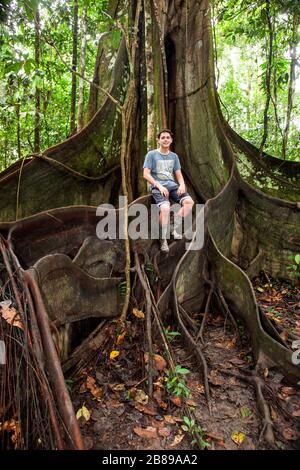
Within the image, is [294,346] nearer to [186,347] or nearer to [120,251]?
[186,347]

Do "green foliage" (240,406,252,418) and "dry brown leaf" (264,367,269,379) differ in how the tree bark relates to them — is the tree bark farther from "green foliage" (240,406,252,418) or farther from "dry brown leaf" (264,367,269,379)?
"green foliage" (240,406,252,418)

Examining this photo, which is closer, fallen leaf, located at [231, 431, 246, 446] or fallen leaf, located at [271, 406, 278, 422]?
fallen leaf, located at [231, 431, 246, 446]

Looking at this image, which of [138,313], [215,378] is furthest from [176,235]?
[215,378]

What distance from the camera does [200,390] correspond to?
2.66m

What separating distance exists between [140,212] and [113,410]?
1905 millimetres

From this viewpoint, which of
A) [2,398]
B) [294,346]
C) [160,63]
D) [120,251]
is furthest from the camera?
[160,63]

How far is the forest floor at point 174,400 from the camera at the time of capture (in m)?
2.23

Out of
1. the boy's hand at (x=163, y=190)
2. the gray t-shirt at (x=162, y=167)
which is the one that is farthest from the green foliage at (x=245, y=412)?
the gray t-shirt at (x=162, y=167)

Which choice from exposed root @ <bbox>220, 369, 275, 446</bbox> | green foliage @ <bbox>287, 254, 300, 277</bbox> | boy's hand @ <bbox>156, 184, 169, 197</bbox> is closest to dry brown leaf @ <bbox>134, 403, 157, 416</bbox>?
exposed root @ <bbox>220, 369, 275, 446</bbox>

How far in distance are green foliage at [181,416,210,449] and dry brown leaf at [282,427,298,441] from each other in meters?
0.51

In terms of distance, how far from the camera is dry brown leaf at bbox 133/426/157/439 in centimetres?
226

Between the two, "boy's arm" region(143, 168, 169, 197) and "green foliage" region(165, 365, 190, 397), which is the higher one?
"boy's arm" region(143, 168, 169, 197)

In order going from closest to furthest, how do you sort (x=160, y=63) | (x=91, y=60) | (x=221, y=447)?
(x=221, y=447) → (x=160, y=63) → (x=91, y=60)
